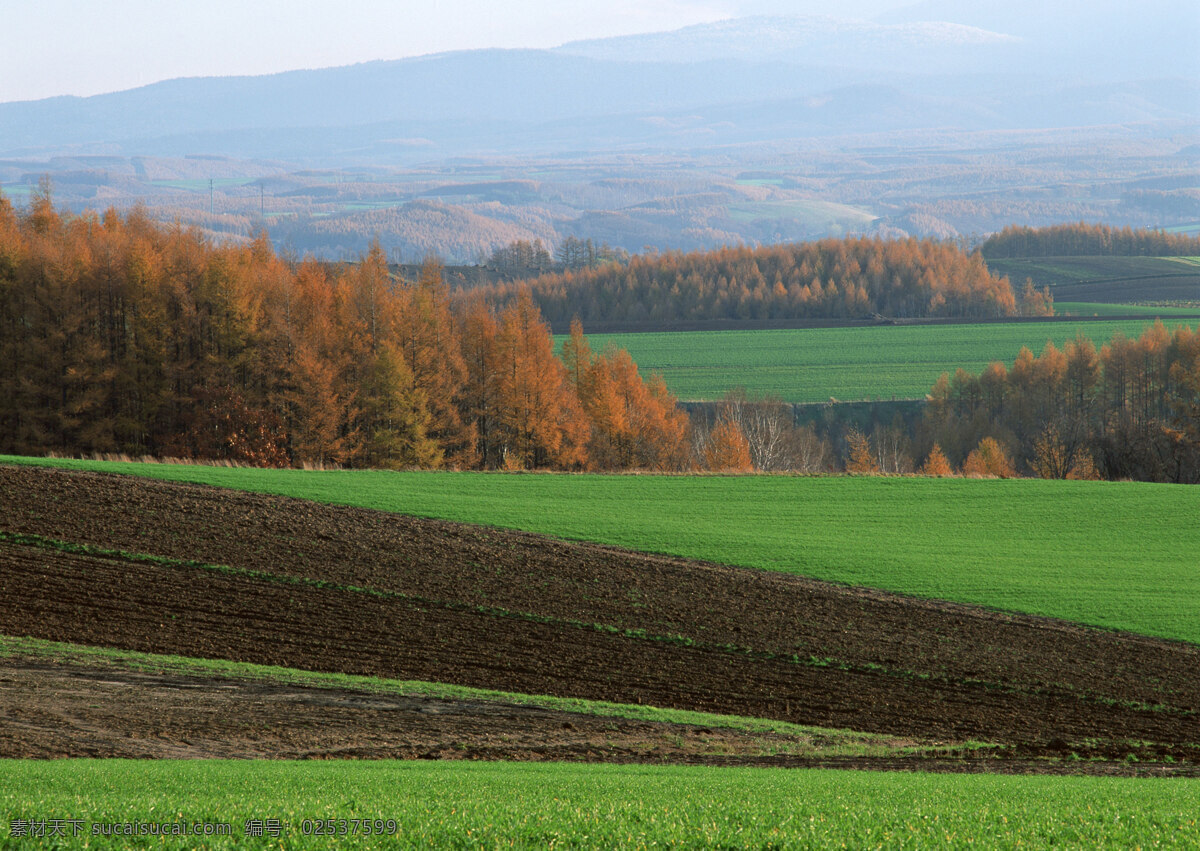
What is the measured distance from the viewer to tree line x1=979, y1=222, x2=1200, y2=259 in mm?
184125

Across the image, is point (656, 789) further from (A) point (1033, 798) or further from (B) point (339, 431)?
(B) point (339, 431)

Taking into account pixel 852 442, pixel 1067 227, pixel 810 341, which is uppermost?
pixel 1067 227

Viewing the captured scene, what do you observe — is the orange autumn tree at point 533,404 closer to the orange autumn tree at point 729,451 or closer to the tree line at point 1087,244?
the orange autumn tree at point 729,451

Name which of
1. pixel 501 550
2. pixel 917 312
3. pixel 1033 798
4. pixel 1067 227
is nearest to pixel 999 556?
pixel 501 550

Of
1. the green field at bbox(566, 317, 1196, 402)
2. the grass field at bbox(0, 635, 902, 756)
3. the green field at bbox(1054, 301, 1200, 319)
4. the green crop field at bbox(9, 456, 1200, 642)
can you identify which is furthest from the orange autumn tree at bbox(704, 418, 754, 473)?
the green field at bbox(1054, 301, 1200, 319)

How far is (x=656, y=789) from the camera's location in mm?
11414

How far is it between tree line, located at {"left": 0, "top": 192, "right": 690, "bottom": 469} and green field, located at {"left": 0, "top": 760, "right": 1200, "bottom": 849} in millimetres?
43975

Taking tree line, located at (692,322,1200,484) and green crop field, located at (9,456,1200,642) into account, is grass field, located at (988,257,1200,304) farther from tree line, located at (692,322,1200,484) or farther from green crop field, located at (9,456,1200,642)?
green crop field, located at (9,456,1200,642)

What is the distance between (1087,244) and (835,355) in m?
108

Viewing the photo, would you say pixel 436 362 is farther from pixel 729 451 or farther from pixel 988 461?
pixel 988 461

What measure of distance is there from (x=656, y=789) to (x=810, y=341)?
108 m

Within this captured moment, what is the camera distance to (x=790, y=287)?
145m

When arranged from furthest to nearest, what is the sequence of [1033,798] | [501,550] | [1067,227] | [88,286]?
[1067,227]
[88,286]
[501,550]
[1033,798]

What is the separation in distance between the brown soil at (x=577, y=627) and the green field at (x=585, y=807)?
20.5 ft
